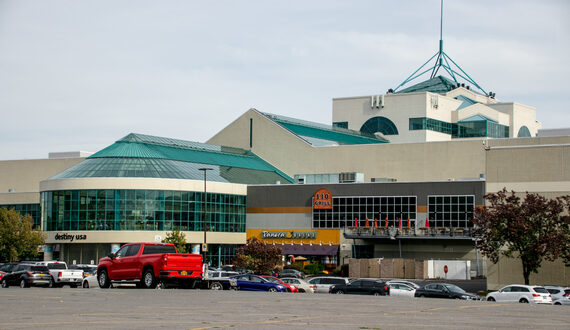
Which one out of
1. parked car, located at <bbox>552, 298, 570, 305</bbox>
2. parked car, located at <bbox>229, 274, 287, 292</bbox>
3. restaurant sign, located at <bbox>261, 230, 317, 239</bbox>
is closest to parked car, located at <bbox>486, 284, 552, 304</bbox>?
parked car, located at <bbox>552, 298, 570, 305</bbox>

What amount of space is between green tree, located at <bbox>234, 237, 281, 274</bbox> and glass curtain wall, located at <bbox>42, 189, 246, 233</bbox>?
Answer: 14.6 metres

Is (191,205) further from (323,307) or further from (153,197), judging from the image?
(323,307)

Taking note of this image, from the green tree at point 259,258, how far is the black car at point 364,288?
83.4ft

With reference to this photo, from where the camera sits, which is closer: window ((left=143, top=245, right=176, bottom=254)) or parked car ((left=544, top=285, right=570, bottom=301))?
window ((left=143, top=245, right=176, bottom=254))

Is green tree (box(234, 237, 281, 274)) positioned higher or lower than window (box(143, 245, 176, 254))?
lower

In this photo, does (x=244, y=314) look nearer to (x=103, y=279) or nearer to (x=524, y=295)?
(x=103, y=279)

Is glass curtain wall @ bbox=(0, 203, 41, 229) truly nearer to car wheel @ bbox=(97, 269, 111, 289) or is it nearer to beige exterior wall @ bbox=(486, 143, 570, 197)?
beige exterior wall @ bbox=(486, 143, 570, 197)

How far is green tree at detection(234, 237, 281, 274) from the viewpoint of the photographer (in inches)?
2926

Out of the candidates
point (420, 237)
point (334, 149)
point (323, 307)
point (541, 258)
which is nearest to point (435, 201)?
point (420, 237)

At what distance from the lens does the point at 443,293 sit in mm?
46594

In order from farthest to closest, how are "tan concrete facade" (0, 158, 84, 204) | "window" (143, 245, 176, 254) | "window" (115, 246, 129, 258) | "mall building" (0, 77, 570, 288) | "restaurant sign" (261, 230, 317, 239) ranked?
"tan concrete facade" (0, 158, 84, 204)
"restaurant sign" (261, 230, 317, 239)
"mall building" (0, 77, 570, 288)
"window" (115, 246, 129, 258)
"window" (143, 245, 176, 254)

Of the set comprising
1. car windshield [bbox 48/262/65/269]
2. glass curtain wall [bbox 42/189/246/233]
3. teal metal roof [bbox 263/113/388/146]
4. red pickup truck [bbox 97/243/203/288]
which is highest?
teal metal roof [bbox 263/113/388/146]

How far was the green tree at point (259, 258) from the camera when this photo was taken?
7431 centimetres

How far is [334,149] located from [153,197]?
27730 millimetres
